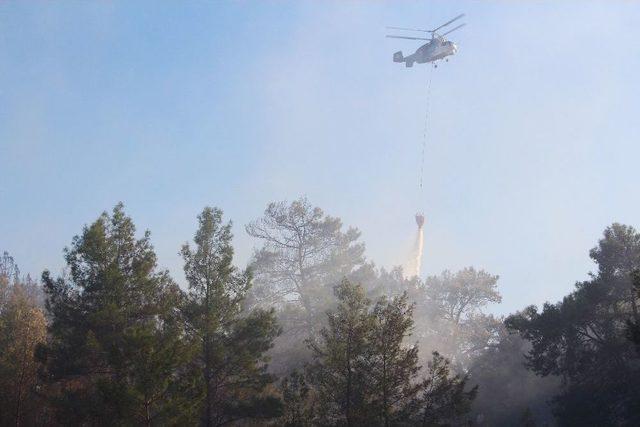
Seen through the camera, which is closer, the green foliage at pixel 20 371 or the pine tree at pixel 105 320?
the pine tree at pixel 105 320

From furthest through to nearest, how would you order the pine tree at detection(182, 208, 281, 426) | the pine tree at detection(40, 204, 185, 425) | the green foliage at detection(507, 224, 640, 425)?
the green foliage at detection(507, 224, 640, 425) < the pine tree at detection(182, 208, 281, 426) < the pine tree at detection(40, 204, 185, 425)

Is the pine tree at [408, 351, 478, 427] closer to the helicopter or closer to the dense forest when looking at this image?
the dense forest

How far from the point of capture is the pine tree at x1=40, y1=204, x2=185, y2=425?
22.4 m

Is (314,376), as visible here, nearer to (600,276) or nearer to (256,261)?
(600,276)

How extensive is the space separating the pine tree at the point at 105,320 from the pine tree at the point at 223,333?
3.74ft

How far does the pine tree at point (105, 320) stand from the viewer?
2242cm

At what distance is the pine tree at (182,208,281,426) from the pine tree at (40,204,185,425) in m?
1.14

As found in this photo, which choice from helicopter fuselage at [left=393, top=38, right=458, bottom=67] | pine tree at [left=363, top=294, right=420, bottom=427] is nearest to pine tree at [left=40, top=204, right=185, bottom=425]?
pine tree at [left=363, top=294, right=420, bottom=427]

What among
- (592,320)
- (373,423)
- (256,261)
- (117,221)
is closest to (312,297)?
(256,261)

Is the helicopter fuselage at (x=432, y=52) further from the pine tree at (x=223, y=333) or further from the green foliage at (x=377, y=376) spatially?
the green foliage at (x=377, y=376)

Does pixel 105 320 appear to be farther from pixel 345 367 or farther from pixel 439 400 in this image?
pixel 439 400

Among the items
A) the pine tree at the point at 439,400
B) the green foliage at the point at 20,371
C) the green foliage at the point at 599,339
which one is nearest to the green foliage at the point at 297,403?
the pine tree at the point at 439,400

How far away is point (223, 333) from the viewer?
2773 cm

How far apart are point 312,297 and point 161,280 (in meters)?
20.5
